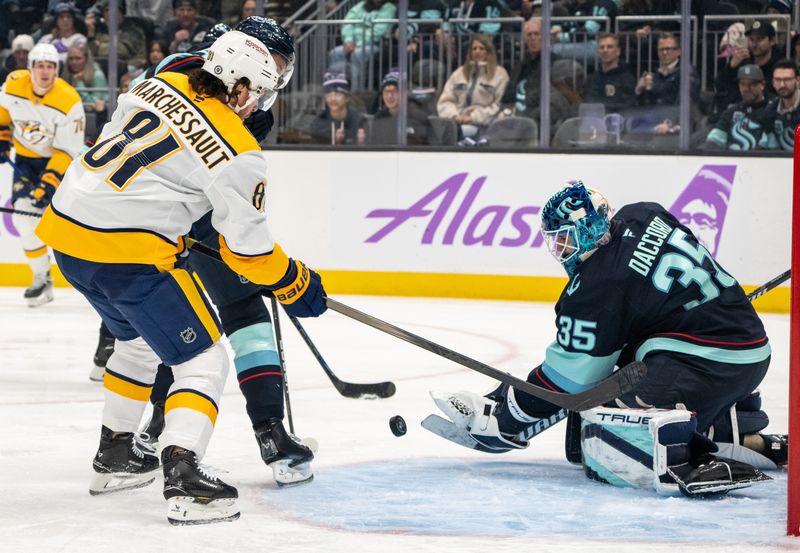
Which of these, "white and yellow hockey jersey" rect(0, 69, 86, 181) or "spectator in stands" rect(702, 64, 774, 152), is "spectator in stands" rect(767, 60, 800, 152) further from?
"white and yellow hockey jersey" rect(0, 69, 86, 181)

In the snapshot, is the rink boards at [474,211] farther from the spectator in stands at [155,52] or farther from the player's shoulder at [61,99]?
the spectator in stands at [155,52]

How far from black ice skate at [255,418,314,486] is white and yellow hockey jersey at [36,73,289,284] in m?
0.46

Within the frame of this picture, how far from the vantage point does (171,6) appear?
27.4 feet

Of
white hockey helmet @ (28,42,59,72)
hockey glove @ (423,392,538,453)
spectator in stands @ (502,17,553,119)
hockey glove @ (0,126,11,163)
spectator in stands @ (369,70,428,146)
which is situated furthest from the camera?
spectator in stands @ (369,70,428,146)

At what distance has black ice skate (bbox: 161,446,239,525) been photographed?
2.60m

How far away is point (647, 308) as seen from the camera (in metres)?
2.91

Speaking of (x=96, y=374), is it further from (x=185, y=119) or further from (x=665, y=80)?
(x=665, y=80)

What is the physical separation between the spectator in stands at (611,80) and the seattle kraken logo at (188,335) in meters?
5.08

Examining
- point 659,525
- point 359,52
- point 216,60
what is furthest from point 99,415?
point 359,52

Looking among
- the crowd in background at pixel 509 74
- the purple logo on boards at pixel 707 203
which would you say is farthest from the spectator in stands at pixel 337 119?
the purple logo on boards at pixel 707 203

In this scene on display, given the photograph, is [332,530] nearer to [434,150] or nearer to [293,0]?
[434,150]

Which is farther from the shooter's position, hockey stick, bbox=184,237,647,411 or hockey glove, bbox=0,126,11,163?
hockey glove, bbox=0,126,11,163

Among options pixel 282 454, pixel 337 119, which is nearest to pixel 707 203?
pixel 337 119

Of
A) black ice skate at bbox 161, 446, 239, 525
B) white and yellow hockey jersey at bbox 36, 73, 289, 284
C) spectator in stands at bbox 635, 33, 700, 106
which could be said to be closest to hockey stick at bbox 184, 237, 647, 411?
white and yellow hockey jersey at bbox 36, 73, 289, 284
